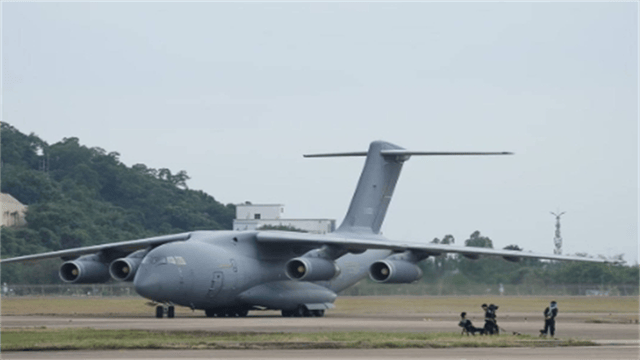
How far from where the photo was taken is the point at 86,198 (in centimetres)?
8488

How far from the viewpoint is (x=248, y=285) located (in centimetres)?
3756

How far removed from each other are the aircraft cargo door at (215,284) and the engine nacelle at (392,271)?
477cm

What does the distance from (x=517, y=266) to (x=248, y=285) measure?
20.7 m

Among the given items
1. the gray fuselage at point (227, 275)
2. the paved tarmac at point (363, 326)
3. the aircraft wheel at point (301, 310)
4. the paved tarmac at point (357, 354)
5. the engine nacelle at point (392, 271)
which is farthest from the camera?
the aircraft wheel at point (301, 310)

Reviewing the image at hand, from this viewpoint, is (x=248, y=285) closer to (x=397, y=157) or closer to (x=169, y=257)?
(x=169, y=257)

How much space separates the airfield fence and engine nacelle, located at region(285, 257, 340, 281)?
1234 cm

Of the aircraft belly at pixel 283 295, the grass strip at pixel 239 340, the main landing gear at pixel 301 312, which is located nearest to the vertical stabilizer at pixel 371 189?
the aircraft belly at pixel 283 295

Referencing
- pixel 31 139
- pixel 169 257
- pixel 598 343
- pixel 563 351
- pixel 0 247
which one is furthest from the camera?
pixel 31 139

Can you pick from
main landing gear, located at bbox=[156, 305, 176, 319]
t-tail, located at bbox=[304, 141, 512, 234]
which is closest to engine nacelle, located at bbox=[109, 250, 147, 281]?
main landing gear, located at bbox=[156, 305, 176, 319]

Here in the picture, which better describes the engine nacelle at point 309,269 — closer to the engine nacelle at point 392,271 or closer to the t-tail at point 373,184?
the engine nacelle at point 392,271

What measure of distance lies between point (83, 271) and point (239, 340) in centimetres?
1700

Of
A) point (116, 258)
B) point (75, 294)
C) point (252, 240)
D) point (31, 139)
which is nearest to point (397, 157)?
point (252, 240)

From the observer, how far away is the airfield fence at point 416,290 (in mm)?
50375

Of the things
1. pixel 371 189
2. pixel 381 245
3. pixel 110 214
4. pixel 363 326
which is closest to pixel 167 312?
pixel 381 245
